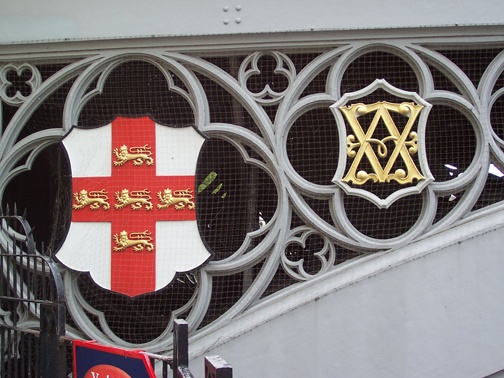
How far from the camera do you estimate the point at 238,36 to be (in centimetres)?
506

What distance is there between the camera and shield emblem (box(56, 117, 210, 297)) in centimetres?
502

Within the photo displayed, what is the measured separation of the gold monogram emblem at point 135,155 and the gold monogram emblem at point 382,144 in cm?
148

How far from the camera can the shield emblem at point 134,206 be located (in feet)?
16.5

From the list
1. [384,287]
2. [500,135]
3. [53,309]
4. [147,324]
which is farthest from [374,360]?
[53,309]

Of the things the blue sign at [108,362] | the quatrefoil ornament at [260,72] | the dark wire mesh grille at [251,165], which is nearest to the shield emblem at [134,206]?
the dark wire mesh grille at [251,165]

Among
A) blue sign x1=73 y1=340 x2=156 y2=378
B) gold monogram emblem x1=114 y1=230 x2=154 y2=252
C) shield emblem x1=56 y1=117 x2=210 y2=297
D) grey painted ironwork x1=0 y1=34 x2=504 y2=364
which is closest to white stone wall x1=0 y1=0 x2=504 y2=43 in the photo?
grey painted ironwork x1=0 y1=34 x2=504 y2=364

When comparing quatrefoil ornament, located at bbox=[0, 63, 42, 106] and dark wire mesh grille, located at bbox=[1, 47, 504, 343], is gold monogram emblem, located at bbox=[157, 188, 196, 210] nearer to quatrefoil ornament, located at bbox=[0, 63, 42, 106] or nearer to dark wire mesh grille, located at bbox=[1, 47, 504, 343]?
dark wire mesh grille, located at bbox=[1, 47, 504, 343]

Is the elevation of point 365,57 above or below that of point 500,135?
above

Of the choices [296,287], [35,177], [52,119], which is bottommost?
[296,287]

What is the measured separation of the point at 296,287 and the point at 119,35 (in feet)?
7.59

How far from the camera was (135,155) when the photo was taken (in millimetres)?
5121

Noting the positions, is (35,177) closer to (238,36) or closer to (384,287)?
(238,36)

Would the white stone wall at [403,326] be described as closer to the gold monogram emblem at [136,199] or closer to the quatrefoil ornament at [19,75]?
the gold monogram emblem at [136,199]

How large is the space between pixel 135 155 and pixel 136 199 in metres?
0.34
